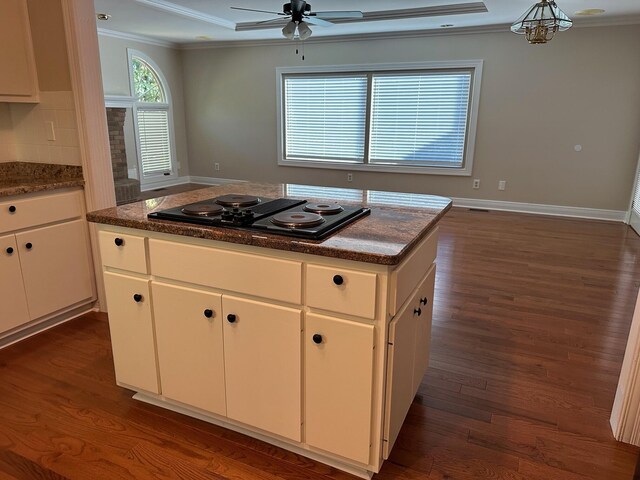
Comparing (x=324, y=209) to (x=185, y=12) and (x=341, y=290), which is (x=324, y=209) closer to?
(x=341, y=290)

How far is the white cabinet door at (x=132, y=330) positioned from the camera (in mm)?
1878

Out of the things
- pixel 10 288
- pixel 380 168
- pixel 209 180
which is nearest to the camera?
pixel 10 288

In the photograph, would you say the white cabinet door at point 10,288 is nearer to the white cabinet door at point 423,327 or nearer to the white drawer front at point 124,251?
the white drawer front at point 124,251

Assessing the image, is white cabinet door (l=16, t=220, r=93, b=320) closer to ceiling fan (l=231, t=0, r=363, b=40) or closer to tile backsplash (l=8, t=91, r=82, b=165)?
tile backsplash (l=8, t=91, r=82, b=165)

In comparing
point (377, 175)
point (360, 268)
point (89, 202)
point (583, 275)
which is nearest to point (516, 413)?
point (360, 268)

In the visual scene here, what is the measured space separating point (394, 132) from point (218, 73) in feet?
10.9

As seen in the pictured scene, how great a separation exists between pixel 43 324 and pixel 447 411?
243 centimetres

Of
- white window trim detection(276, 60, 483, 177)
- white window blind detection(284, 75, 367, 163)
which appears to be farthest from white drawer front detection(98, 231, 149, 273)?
white window blind detection(284, 75, 367, 163)

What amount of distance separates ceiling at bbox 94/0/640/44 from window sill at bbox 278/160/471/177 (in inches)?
74.9

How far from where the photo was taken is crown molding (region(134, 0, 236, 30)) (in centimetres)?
496

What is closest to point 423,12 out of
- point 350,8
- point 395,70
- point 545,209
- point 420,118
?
point 350,8

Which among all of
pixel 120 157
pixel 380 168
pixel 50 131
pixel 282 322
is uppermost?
pixel 50 131

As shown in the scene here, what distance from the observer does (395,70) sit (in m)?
6.57

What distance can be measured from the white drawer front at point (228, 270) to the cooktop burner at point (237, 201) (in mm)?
354
